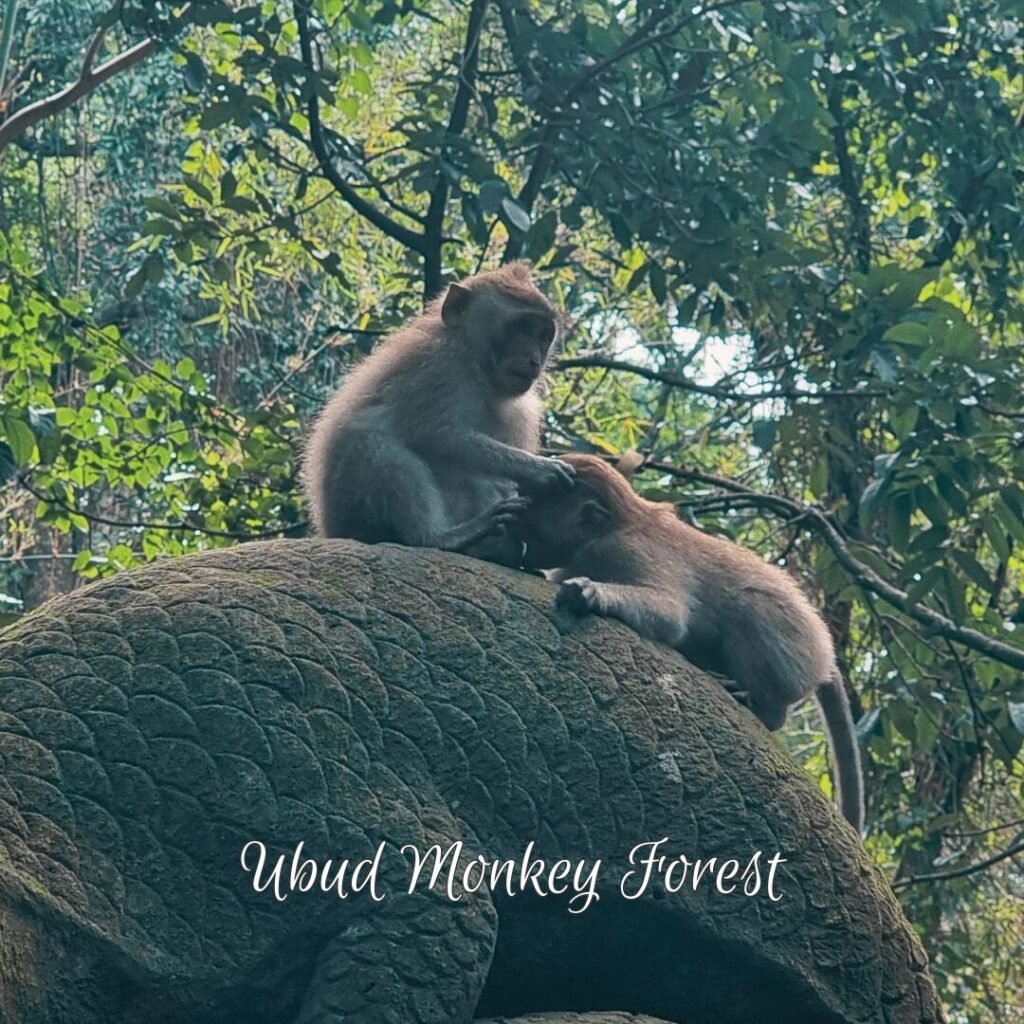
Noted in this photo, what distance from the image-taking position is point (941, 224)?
10.3 metres

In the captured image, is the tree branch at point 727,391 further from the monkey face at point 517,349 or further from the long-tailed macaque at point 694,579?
the long-tailed macaque at point 694,579

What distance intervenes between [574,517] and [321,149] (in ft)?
11.3

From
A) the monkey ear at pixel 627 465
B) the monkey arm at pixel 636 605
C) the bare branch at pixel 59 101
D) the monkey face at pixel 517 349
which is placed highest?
the bare branch at pixel 59 101

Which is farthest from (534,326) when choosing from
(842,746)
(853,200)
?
(853,200)

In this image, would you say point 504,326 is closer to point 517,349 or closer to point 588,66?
point 517,349

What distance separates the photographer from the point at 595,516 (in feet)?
18.2

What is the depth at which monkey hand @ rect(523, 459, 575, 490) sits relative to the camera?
5.63 m

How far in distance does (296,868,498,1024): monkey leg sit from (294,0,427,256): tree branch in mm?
5001

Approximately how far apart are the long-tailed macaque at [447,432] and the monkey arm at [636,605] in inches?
23.2

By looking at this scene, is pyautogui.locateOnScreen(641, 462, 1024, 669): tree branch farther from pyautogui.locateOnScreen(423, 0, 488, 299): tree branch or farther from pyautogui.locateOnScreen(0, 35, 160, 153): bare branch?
pyautogui.locateOnScreen(0, 35, 160, 153): bare branch

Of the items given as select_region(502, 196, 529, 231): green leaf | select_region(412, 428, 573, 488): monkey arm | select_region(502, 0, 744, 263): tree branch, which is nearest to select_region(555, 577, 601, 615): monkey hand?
select_region(412, 428, 573, 488): monkey arm

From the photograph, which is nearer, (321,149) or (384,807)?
(384,807)

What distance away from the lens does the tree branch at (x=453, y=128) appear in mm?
8266

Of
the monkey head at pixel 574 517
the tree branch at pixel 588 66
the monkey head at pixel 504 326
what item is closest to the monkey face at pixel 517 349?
the monkey head at pixel 504 326
